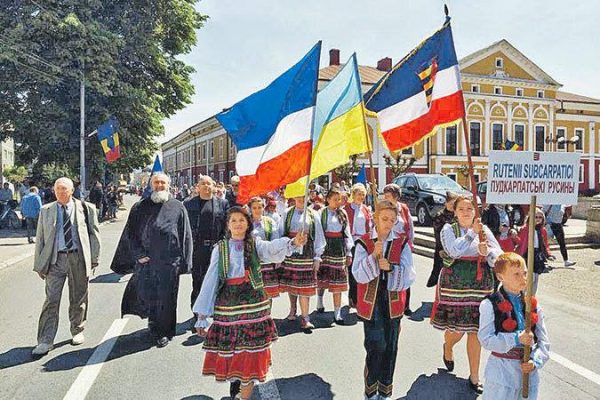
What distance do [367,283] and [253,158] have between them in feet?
4.70

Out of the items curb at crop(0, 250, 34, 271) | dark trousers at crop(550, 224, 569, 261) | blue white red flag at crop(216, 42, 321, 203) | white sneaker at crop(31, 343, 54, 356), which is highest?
blue white red flag at crop(216, 42, 321, 203)

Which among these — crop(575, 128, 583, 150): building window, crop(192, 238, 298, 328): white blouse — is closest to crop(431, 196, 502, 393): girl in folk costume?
crop(192, 238, 298, 328): white blouse

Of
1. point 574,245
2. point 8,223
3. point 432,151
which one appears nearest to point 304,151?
point 574,245

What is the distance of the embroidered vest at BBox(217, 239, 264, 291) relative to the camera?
3.88 meters

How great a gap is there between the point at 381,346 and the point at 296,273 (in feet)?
8.15

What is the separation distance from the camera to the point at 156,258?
560cm

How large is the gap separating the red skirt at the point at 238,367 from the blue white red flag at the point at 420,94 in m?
2.38

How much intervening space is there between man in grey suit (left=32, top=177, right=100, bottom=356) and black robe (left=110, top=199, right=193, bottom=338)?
400 mm

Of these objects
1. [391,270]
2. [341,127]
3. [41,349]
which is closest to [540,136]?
[341,127]

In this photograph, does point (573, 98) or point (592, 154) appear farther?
point (573, 98)

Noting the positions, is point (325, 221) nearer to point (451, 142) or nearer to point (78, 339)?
point (78, 339)

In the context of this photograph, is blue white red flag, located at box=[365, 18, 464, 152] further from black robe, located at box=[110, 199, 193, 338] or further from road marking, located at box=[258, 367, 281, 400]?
black robe, located at box=[110, 199, 193, 338]

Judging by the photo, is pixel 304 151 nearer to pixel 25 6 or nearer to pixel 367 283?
pixel 367 283

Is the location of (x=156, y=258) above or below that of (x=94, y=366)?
above
